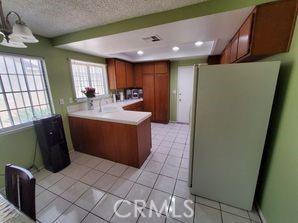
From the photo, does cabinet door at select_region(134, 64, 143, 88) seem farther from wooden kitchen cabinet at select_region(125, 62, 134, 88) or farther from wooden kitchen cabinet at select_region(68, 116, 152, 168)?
wooden kitchen cabinet at select_region(68, 116, 152, 168)

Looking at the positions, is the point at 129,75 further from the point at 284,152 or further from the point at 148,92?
the point at 284,152

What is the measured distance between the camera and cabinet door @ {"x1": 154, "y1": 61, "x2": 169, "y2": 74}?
14.0 feet

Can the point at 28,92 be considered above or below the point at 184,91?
above

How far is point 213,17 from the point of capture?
1464 mm

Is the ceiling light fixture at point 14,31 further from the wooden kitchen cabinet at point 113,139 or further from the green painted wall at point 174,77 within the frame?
the green painted wall at point 174,77

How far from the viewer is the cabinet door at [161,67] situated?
14.0 ft

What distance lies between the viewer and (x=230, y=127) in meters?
1.41

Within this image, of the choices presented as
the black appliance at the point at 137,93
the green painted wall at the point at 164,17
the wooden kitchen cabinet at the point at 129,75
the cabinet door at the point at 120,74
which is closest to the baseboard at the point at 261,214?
the green painted wall at the point at 164,17

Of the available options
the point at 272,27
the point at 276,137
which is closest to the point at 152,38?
the point at 272,27

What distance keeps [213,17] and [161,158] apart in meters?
2.37

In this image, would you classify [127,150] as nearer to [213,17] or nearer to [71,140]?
[71,140]

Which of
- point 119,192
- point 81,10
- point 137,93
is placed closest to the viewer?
point 81,10

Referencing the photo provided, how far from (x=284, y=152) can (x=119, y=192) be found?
1936 mm

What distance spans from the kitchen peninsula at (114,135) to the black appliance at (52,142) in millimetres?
431
